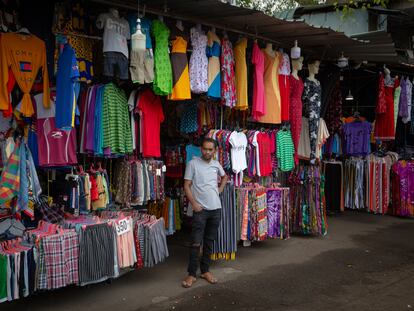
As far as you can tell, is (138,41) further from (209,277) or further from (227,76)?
(209,277)

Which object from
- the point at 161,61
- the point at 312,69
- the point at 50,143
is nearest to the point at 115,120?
the point at 50,143

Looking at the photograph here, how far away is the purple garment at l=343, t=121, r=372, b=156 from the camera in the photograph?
9.77 metres

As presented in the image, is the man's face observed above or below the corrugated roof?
below

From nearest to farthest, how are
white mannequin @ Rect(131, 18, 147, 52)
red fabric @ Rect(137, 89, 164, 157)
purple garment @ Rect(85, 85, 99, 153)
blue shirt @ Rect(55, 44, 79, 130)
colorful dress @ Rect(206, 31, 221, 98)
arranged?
blue shirt @ Rect(55, 44, 79, 130), white mannequin @ Rect(131, 18, 147, 52), purple garment @ Rect(85, 85, 99, 153), red fabric @ Rect(137, 89, 164, 157), colorful dress @ Rect(206, 31, 221, 98)

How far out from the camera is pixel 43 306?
4680 millimetres

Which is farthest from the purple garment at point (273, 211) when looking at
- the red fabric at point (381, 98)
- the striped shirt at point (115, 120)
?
the red fabric at point (381, 98)

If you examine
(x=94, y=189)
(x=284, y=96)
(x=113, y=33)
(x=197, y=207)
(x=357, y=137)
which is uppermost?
(x=113, y=33)

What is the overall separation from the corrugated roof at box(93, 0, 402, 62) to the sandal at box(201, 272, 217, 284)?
3.26 meters

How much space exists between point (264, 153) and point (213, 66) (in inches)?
63.5

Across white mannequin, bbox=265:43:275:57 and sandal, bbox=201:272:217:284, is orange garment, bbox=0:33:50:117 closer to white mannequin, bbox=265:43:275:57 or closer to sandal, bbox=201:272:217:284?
sandal, bbox=201:272:217:284

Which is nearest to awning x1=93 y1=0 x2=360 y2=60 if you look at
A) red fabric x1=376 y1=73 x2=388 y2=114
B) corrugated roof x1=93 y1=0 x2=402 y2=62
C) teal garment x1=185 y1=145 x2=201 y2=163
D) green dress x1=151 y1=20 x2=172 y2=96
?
corrugated roof x1=93 y1=0 x2=402 y2=62

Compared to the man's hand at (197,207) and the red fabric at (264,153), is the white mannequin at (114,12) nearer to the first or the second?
the man's hand at (197,207)

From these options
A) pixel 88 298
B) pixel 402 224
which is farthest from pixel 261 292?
pixel 402 224

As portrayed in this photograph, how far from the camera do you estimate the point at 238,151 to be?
639 cm
